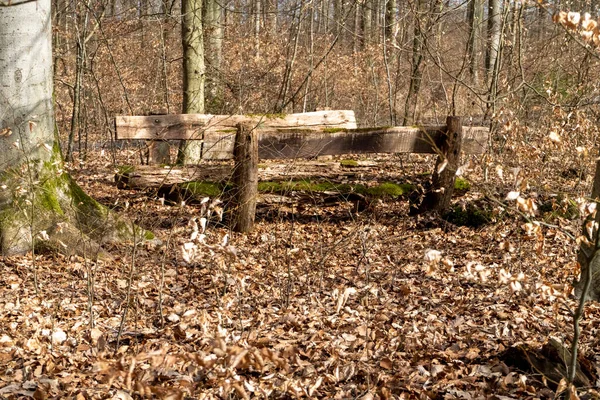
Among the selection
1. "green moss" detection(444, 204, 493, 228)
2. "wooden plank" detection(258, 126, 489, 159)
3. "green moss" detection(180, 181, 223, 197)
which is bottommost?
"green moss" detection(444, 204, 493, 228)

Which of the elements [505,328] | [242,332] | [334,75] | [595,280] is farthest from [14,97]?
[334,75]

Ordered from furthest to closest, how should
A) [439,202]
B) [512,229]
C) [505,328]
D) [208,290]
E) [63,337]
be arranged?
[439,202]
[512,229]
[208,290]
[505,328]
[63,337]

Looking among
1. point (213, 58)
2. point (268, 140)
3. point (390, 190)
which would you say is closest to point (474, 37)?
A: point (213, 58)

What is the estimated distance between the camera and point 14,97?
600 centimetres

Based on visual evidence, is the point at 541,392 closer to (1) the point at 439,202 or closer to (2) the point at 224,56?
(1) the point at 439,202

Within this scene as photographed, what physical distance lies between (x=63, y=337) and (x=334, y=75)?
1386 cm

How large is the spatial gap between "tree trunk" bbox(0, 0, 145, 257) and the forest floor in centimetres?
27

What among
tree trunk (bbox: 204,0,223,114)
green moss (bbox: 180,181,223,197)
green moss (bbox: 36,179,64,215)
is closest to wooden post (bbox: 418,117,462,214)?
green moss (bbox: 180,181,223,197)

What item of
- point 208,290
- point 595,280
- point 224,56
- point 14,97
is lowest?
point 208,290

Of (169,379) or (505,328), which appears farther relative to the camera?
(505,328)

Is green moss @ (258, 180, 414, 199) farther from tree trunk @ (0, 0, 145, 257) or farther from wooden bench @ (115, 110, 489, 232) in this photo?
tree trunk @ (0, 0, 145, 257)

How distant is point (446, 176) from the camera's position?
8.18 meters

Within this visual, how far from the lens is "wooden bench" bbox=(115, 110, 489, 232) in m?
7.65

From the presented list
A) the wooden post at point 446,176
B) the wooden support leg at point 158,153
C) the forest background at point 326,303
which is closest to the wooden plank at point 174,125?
the forest background at point 326,303
